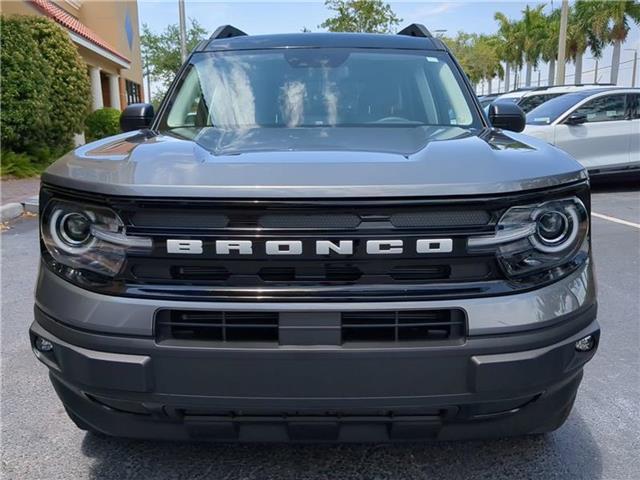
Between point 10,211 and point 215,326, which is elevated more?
point 215,326

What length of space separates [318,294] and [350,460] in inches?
40.0

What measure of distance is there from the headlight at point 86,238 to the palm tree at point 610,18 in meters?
46.6

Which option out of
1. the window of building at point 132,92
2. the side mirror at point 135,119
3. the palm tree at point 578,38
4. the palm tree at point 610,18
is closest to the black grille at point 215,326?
the side mirror at point 135,119

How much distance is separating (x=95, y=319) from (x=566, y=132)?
9217 mm

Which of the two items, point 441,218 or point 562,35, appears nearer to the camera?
point 441,218

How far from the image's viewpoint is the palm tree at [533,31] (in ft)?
184

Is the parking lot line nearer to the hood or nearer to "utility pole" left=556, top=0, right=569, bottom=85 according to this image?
the hood

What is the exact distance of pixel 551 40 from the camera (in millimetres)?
51625

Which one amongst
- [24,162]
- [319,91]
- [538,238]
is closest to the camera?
[538,238]

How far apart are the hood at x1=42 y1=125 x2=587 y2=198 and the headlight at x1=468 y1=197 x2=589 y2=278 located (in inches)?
3.5

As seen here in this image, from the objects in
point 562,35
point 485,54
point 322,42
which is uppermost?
point 485,54

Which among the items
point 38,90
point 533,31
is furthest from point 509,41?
point 38,90

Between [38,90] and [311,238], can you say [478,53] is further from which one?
[311,238]

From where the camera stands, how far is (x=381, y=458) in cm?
244
